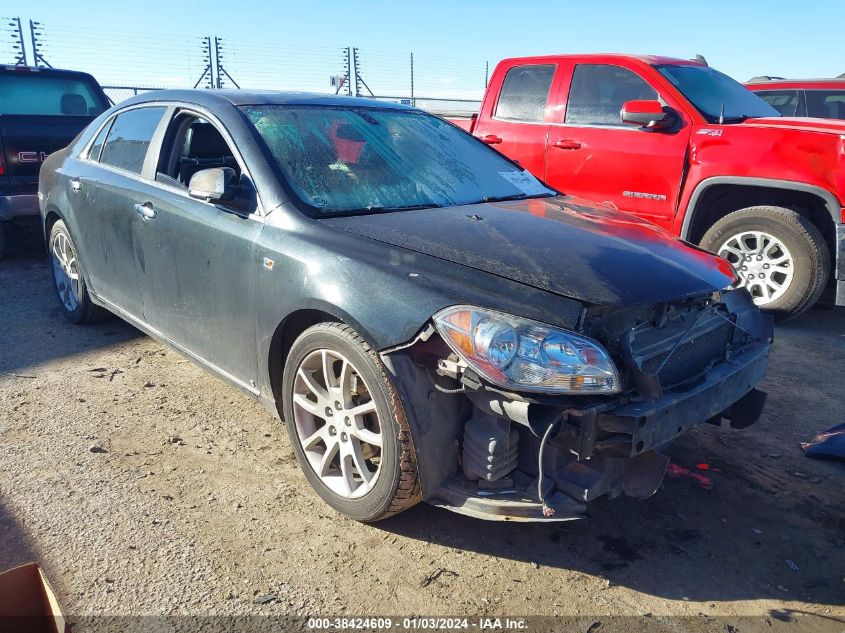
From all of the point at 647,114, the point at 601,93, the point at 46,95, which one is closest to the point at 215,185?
the point at 647,114

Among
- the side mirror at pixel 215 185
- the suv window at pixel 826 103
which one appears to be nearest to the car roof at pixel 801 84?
the suv window at pixel 826 103

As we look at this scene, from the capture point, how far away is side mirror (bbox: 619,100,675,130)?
17.7 ft

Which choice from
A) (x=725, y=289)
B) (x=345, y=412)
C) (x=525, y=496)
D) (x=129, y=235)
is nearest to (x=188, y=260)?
(x=129, y=235)

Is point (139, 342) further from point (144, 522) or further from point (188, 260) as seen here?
point (144, 522)

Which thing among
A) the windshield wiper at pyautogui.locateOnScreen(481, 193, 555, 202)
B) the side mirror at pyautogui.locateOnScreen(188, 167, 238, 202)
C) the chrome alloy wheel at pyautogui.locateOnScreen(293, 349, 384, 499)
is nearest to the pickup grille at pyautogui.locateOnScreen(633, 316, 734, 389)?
the chrome alloy wheel at pyautogui.locateOnScreen(293, 349, 384, 499)

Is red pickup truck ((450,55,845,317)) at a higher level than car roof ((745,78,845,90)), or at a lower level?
lower

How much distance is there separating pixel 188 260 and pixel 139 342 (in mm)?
1709

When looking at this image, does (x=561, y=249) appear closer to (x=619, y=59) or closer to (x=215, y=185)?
(x=215, y=185)

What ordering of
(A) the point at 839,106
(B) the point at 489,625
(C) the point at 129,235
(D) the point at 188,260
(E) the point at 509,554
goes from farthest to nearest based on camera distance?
(A) the point at 839,106, (C) the point at 129,235, (D) the point at 188,260, (E) the point at 509,554, (B) the point at 489,625

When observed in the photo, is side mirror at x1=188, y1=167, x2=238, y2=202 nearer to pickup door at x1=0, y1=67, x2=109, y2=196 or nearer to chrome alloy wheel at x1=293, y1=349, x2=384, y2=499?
chrome alloy wheel at x1=293, y1=349, x2=384, y2=499

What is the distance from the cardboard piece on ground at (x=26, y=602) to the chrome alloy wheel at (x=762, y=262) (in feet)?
16.5

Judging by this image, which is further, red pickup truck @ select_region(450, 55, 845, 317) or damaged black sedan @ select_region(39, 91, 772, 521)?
red pickup truck @ select_region(450, 55, 845, 317)

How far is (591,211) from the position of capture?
354 cm

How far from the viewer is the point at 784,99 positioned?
8.08m
